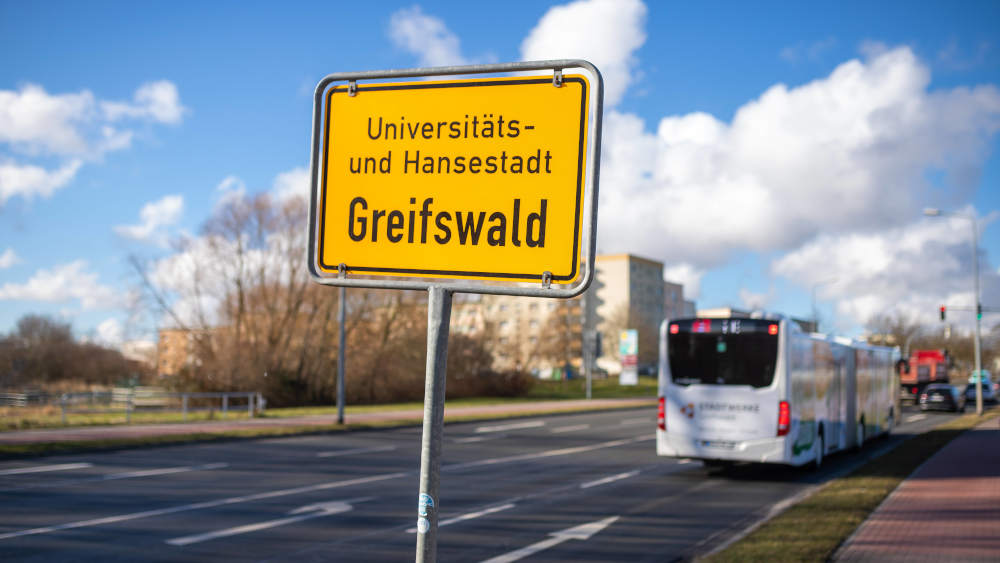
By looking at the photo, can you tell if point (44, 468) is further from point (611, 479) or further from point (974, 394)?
point (974, 394)

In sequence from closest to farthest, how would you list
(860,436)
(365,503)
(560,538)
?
(560,538) → (365,503) → (860,436)

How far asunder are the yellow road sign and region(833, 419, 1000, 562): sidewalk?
6874 millimetres

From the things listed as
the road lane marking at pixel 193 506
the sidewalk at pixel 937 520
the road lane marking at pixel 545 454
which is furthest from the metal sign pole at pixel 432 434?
the road lane marking at pixel 545 454

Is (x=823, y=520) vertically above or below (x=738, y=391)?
below

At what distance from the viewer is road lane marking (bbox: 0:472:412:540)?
30.4 feet

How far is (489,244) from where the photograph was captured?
2.36m

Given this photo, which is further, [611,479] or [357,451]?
[357,451]

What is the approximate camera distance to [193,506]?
11156mm

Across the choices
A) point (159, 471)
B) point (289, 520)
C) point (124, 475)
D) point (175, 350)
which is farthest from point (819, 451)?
point (175, 350)

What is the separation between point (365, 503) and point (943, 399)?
1537 inches

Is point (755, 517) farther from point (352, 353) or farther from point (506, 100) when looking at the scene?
point (352, 353)

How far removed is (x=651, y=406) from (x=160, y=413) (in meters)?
25.2

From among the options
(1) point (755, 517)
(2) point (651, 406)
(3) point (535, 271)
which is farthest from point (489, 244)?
(2) point (651, 406)

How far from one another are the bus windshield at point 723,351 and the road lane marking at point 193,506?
5.64 metres
